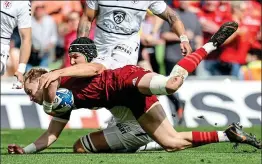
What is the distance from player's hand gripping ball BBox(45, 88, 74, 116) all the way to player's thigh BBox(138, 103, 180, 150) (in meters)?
0.89

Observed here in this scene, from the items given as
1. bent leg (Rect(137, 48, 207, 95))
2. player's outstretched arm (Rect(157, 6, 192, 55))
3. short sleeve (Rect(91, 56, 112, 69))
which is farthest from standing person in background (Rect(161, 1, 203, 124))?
bent leg (Rect(137, 48, 207, 95))

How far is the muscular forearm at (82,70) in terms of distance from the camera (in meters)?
10.6

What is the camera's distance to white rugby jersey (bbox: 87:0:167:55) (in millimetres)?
13234

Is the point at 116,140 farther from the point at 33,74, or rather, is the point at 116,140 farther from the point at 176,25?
the point at 176,25

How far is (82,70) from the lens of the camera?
35.4 feet

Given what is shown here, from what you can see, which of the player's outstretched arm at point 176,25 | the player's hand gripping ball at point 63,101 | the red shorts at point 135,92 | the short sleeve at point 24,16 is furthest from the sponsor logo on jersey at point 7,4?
the red shorts at point 135,92

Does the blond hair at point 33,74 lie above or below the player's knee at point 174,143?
above

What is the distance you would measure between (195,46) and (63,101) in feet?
32.1

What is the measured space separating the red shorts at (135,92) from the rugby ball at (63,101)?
65 cm

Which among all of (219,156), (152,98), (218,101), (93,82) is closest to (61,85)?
(93,82)

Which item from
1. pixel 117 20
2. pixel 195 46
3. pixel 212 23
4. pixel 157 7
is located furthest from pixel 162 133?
pixel 212 23

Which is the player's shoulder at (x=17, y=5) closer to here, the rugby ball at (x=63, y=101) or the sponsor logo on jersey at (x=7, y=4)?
the sponsor logo on jersey at (x=7, y=4)

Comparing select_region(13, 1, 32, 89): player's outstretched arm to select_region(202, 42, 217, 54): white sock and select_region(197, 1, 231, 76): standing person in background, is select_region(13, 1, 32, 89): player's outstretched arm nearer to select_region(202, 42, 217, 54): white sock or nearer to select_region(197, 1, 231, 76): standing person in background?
select_region(202, 42, 217, 54): white sock

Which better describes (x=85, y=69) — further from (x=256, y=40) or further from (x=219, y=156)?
(x=256, y=40)
